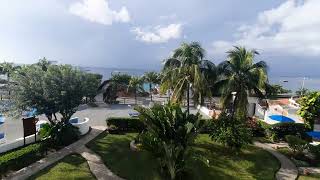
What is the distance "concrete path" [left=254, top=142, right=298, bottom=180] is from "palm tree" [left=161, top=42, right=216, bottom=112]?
7484 mm

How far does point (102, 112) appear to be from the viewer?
42531 millimetres

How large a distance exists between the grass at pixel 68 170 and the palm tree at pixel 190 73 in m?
10.4

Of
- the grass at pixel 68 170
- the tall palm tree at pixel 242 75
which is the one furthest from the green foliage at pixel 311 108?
Answer: the grass at pixel 68 170

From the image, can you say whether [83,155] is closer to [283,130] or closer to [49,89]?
[49,89]

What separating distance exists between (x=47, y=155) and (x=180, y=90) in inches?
487

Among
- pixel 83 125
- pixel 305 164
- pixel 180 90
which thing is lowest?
pixel 305 164

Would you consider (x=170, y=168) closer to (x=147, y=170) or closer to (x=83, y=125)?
(x=147, y=170)

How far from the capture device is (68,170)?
20.6 m

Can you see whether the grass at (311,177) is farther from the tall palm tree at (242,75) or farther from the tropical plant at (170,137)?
the tropical plant at (170,137)

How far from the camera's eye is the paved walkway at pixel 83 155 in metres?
19.8

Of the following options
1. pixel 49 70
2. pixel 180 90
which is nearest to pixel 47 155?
pixel 49 70

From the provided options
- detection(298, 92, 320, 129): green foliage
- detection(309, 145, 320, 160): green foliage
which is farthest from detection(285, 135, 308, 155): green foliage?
detection(298, 92, 320, 129): green foliage

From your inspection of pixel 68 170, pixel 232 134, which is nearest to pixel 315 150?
pixel 232 134

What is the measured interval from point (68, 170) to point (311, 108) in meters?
25.2
